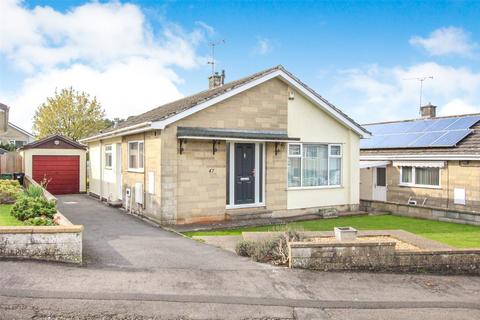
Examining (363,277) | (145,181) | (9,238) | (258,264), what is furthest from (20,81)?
(363,277)

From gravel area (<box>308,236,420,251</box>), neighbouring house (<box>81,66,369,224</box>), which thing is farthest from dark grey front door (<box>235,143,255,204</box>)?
gravel area (<box>308,236,420,251</box>)

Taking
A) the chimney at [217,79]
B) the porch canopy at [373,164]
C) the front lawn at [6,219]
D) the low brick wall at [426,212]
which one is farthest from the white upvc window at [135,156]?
the porch canopy at [373,164]

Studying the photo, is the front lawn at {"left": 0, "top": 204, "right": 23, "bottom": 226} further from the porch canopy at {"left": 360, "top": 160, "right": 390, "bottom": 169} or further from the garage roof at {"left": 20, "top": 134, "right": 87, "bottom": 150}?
the porch canopy at {"left": 360, "top": 160, "right": 390, "bottom": 169}

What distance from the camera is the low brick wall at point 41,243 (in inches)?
311

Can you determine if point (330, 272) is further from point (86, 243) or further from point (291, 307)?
point (86, 243)

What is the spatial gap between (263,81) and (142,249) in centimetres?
791

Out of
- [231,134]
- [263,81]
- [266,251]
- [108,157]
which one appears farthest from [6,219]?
[108,157]

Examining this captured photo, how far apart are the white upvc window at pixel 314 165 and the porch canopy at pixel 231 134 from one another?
0.98 meters

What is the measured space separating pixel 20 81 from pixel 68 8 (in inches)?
452

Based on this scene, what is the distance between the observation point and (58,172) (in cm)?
2275

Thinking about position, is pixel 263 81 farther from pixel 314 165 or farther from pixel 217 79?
pixel 217 79

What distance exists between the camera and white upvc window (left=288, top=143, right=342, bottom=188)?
627 inches

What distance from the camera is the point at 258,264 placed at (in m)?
8.73

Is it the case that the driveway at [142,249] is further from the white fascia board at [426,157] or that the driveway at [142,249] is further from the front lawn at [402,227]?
the white fascia board at [426,157]
